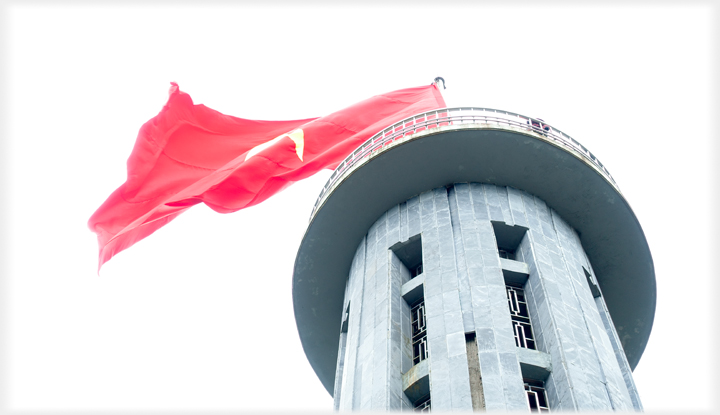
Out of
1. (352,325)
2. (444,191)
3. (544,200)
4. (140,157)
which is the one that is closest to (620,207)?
(544,200)

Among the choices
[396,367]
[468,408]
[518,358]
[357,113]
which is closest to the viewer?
[468,408]

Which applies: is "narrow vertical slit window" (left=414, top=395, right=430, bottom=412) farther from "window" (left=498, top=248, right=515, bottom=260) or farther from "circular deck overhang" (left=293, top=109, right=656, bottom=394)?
"circular deck overhang" (left=293, top=109, right=656, bottom=394)

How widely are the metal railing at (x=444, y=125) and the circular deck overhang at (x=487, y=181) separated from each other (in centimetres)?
5

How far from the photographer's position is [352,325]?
91.4ft

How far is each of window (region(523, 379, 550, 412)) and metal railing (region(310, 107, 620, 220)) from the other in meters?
10.3

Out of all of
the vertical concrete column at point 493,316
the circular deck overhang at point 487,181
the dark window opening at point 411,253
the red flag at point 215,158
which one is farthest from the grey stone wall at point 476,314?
the red flag at point 215,158

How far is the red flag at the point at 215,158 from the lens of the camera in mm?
28375

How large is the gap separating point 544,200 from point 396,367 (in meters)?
10.2

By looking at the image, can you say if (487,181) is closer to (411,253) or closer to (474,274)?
(411,253)

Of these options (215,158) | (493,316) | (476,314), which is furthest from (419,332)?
(215,158)

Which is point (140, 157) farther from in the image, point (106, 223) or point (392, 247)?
point (392, 247)

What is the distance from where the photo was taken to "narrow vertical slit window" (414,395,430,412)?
75.9ft

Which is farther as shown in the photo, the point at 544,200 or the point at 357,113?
the point at 357,113

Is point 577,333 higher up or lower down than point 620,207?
lower down
